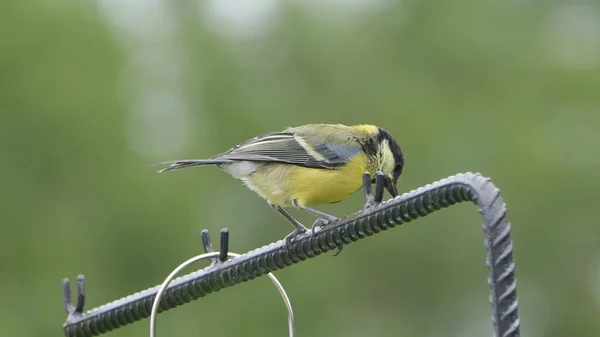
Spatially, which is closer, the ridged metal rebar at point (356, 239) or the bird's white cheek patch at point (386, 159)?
the ridged metal rebar at point (356, 239)

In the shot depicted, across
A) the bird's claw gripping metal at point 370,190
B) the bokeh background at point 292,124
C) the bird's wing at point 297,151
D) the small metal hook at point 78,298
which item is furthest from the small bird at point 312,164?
the bokeh background at point 292,124

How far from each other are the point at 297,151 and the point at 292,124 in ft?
53.2

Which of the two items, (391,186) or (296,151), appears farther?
(296,151)

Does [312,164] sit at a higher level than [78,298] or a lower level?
higher

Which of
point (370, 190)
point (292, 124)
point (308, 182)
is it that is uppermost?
point (370, 190)

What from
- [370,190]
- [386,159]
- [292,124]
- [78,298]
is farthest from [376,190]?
[292,124]

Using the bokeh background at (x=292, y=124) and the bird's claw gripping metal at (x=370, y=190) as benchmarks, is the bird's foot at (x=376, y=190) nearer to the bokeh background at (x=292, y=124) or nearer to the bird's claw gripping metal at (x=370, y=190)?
the bird's claw gripping metal at (x=370, y=190)

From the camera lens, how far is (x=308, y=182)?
4672 mm

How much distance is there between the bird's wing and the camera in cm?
480

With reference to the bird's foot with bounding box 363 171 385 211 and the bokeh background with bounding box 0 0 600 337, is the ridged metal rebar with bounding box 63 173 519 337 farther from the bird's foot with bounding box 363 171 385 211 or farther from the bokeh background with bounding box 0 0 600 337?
the bokeh background with bounding box 0 0 600 337

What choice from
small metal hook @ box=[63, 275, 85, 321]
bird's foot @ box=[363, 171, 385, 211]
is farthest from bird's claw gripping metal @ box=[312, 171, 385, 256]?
small metal hook @ box=[63, 275, 85, 321]

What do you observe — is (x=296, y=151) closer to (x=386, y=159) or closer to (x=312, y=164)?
(x=312, y=164)

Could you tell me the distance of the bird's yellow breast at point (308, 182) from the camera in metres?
4.67
